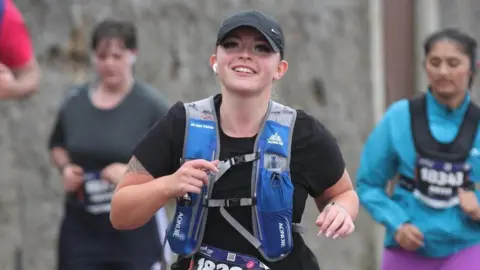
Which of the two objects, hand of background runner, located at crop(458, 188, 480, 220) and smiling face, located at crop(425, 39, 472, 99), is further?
smiling face, located at crop(425, 39, 472, 99)

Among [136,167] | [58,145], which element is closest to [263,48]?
[136,167]

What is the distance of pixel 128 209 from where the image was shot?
3584 millimetres

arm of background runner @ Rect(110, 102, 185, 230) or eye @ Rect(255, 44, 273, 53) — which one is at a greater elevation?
eye @ Rect(255, 44, 273, 53)

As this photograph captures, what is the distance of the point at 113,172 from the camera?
541cm

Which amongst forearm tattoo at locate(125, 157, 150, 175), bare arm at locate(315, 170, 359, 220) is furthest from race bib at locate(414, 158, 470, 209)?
forearm tattoo at locate(125, 157, 150, 175)

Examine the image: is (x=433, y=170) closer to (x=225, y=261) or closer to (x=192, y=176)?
(x=225, y=261)

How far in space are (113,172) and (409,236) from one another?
1457 millimetres

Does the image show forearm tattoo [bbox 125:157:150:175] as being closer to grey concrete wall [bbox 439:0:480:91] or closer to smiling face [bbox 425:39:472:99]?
smiling face [bbox 425:39:472:99]

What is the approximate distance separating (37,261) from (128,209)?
3.30 m

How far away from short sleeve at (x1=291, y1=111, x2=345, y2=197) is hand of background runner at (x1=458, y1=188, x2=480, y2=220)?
4.58ft

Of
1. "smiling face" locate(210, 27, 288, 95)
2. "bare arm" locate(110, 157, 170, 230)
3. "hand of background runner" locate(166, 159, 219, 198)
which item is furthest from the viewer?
"smiling face" locate(210, 27, 288, 95)

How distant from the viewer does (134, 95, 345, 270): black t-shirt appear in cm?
361

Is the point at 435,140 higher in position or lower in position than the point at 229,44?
lower

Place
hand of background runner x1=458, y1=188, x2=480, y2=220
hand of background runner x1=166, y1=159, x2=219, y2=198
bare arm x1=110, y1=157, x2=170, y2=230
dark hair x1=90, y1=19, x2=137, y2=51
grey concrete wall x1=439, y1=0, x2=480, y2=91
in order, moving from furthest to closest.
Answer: grey concrete wall x1=439, y1=0, x2=480, y2=91, dark hair x1=90, y1=19, x2=137, y2=51, hand of background runner x1=458, y1=188, x2=480, y2=220, bare arm x1=110, y1=157, x2=170, y2=230, hand of background runner x1=166, y1=159, x2=219, y2=198
